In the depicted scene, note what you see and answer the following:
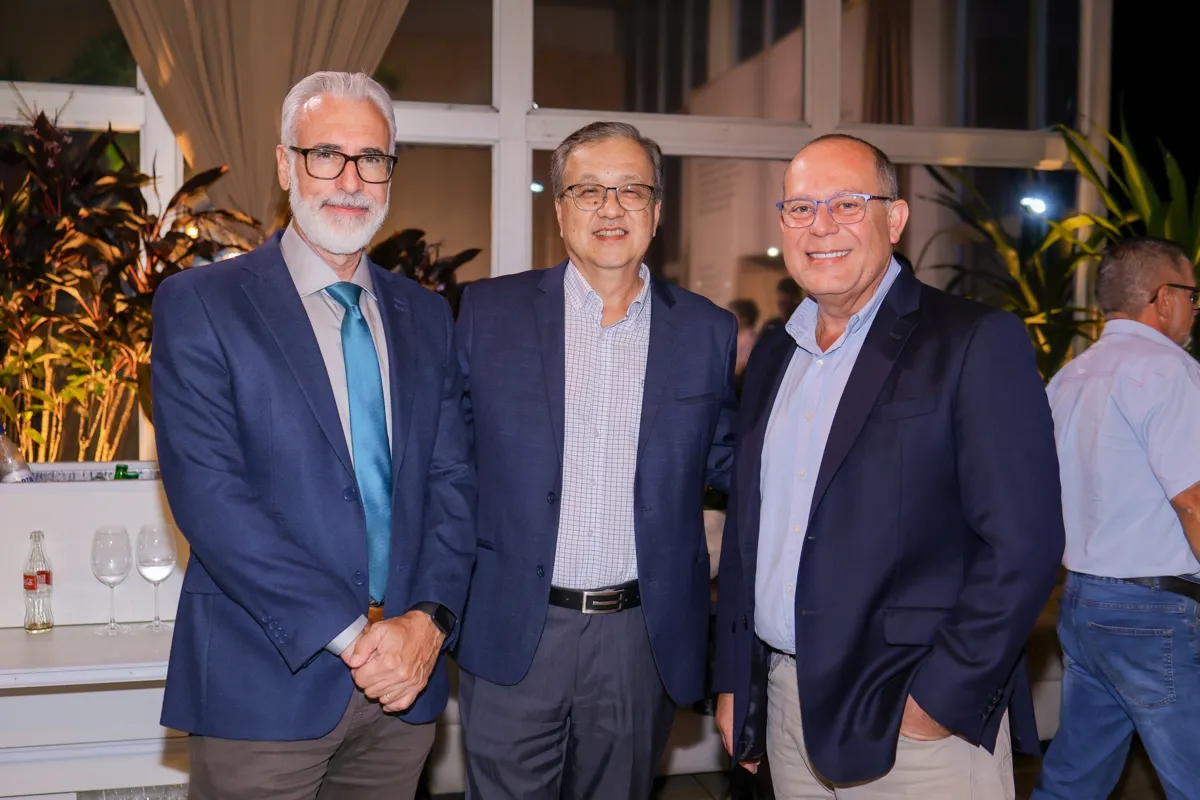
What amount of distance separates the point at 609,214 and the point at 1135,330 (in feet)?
5.54

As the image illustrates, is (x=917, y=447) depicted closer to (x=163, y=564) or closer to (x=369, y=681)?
(x=369, y=681)

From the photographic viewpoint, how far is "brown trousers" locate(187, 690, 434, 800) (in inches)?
72.6

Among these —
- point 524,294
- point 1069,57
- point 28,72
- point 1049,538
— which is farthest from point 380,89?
point 1069,57

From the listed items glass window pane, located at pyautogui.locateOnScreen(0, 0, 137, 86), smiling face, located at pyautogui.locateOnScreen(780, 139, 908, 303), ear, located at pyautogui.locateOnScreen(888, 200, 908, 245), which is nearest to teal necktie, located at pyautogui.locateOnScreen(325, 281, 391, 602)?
smiling face, located at pyautogui.locateOnScreen(780, 139, 908, 303)

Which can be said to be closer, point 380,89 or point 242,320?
point 242,320

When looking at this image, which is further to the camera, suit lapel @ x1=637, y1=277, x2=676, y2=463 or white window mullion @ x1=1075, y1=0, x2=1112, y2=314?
white window mullion @ x1=1075, y1=0, x2=1112, y2=314

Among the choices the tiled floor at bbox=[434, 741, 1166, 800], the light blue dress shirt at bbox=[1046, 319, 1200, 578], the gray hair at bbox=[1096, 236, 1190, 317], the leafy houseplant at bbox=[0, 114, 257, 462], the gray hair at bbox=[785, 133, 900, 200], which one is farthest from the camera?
the leafy houseplant at bbox=[0, 114, 257, 462]

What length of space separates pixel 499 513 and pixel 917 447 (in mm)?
841

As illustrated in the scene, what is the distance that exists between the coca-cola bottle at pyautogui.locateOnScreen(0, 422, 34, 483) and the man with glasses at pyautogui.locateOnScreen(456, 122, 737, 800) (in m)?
1.56

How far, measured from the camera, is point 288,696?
6.05 feet

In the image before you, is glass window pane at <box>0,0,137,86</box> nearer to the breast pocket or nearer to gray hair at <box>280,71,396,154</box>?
gray hair at <box>280,71,396,154</box>

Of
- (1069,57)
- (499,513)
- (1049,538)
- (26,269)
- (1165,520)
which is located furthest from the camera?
(1069,57)

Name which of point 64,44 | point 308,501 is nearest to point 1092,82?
point 64,44

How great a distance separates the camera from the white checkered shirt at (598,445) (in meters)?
2.15
